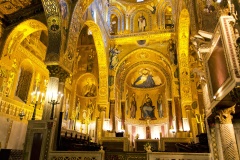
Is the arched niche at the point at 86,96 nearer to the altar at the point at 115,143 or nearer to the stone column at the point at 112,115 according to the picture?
the stone column at the point at 112,115

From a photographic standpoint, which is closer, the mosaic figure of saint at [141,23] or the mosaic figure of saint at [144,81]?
the mosaic figure of saint at [141,23]

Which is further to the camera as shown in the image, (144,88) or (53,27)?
(144,88)

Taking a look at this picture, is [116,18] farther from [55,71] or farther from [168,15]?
[55,71]

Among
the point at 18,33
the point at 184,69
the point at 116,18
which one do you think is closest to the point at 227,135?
the point at 184,69

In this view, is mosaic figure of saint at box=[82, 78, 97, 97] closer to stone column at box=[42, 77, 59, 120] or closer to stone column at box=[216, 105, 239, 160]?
stone column at box=[42, 77, 59, 120]

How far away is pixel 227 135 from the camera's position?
4988mm

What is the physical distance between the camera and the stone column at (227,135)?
4754mm

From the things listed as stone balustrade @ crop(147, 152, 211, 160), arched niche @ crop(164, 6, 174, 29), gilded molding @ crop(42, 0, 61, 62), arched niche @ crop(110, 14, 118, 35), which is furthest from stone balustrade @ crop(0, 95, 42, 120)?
arched niche @ crop(164, 6, 174, 29)

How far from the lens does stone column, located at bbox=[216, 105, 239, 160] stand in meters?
4.75

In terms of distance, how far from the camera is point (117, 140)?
13.6 m

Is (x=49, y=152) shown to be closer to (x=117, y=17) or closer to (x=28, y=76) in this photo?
(x=28, y=76)

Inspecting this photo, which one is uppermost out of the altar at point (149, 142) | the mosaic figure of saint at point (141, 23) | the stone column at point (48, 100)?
the mosaic figure of saint at point (141, 23)

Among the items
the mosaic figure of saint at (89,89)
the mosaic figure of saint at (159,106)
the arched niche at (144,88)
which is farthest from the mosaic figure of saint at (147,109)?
the mosaic figure of saint at (89,89)

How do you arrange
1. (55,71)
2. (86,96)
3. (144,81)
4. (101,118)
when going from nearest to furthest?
(55,71) → (101,118) → (86,96) → (144,81)
